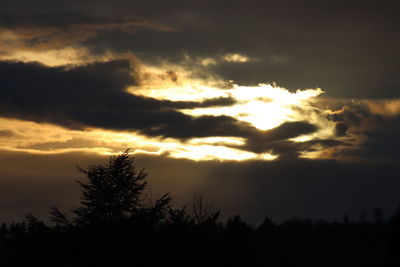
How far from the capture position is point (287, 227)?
11906 centimetres

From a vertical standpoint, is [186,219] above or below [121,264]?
above

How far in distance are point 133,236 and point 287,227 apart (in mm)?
88311

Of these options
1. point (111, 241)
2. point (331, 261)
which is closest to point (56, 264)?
point (111, 241)

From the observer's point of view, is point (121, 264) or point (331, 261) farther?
point (331, 261)

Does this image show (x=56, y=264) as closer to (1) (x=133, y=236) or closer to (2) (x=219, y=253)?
(1) (x=133, y=236)

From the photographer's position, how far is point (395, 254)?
61.7 m

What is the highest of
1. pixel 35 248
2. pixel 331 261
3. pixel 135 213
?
pixel 135 213

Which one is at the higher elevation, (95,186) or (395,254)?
(95,186)

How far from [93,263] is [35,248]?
19.9 feet

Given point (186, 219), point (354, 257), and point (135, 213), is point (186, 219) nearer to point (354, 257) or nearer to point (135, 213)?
point (135, 213)

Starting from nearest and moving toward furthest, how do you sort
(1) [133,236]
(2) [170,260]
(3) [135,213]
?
(2) [170,260]
(1) [133,236]
(3) [135,213]

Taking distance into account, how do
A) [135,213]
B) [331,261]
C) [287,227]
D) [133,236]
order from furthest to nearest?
[287,227] → [331,261] → [135,213] → [133,236]

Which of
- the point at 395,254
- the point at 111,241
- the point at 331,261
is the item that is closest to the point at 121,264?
the point at 111,241

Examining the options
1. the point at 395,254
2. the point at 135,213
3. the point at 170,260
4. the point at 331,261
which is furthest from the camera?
the point at 331,261
